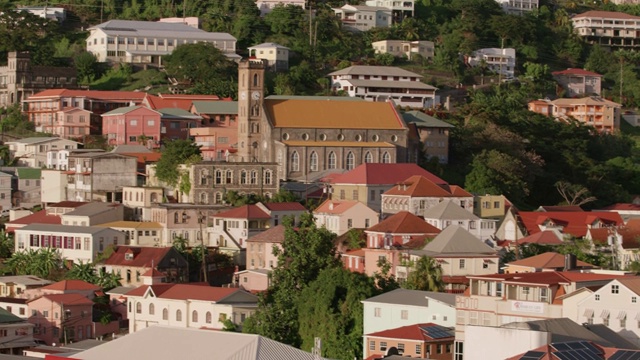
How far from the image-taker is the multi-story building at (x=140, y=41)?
108875mm

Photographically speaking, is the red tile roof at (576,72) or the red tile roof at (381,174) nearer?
the red tile roof at (381,174)

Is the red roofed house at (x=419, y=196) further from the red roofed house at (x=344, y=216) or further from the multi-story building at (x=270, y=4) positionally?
the multi-story building at (x=270, y=4)

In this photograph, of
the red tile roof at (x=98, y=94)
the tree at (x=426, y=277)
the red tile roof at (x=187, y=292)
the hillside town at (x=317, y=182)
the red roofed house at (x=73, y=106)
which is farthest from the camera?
the red tile roof at (x=98, y=94)

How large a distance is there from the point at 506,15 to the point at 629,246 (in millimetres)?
59661

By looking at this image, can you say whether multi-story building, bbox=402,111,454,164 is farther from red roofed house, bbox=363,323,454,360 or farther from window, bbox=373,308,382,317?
red roofed house, bbox=363,323,454,360

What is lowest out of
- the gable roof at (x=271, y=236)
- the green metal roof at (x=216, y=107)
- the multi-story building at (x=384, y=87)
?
the gable roof at (x=271, y=236)

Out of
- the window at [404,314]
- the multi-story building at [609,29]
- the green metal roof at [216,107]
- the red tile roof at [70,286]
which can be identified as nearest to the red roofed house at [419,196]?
the red tile roof at [70,286]

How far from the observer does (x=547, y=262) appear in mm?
62719

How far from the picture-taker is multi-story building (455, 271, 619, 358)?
53250mm

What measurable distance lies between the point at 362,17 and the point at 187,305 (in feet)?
207

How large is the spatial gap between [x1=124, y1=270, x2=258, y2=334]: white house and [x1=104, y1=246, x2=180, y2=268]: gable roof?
323cm

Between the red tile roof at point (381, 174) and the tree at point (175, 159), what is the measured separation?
7328 mm

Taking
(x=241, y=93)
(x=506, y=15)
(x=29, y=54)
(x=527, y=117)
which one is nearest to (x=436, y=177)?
(x=241, y=93)

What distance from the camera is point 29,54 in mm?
104125
